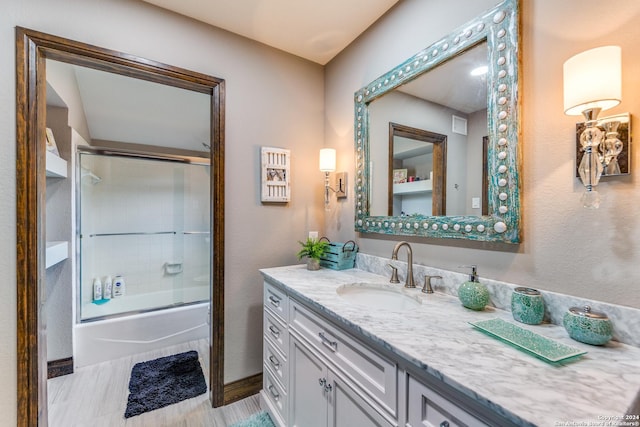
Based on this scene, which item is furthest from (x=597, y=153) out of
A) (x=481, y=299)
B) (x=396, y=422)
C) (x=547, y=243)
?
(x=396, y=422)

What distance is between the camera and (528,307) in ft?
2.98

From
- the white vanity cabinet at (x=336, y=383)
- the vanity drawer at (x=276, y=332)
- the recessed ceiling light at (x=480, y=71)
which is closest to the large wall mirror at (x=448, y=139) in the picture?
the recessed ceiling light at (x=480, y=71)

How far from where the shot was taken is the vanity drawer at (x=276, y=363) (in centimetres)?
142

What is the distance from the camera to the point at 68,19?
137 cm

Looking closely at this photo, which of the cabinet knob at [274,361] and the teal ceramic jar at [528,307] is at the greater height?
the teal ceramic jar at [528,307]

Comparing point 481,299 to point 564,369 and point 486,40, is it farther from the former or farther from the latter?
point 486,40

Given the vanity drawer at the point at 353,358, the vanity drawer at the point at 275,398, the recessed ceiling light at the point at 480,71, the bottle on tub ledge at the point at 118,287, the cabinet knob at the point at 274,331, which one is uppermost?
the recessed ceiling light at the point at 480,71

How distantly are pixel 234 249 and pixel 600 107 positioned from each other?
1.84 m

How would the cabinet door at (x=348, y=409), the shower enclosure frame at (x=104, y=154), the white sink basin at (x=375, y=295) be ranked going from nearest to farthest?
the cabinet door at (x=348, y=409) → the white sink basin at (x=375, y=295) → the shower enclosure frame at (x=104, y=154)

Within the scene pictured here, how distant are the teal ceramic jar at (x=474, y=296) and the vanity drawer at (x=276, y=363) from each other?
95cm

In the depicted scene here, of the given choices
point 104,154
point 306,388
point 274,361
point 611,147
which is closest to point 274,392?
point 274,361

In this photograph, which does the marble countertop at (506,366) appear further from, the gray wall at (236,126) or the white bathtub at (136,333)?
the white bathtub at (136,333)

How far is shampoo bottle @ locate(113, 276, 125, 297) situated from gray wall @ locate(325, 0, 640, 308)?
3.16 m

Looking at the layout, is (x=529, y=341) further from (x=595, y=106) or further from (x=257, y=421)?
(x=257, y=421)
